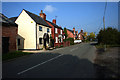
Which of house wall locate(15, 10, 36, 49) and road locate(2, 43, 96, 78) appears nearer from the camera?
road locate(2, 43, 96, 78)

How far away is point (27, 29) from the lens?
2002cm

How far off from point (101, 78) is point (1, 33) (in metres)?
12.6

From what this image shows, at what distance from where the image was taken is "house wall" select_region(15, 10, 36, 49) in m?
19.3

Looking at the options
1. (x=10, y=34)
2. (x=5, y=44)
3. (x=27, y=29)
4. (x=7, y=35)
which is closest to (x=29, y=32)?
(x=27, y=29)

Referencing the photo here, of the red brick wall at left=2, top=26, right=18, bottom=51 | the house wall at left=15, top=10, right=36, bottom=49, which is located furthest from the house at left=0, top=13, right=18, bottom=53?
the house wall at left=15, top=10, right=36, bottom=49

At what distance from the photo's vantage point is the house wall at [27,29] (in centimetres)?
1928

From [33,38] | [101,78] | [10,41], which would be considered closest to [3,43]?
[10,41]

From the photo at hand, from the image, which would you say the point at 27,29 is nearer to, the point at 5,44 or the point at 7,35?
the point at 7,35

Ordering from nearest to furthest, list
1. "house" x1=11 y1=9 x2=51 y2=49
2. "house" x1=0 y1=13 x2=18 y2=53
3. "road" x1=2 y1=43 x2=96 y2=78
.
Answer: "road" x1=2 y1=43 x2=96 y2=78 → "house" x1=0 y1=13 x2=18 y2=53 → "house" x1=11 y1=9 x2=51 y2=49

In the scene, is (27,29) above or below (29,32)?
above

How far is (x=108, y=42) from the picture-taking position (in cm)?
2070

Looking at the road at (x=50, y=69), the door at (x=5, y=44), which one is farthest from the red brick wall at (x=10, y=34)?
the road at (x=50, y=69)

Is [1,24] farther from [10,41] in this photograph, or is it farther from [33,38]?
[33,38]

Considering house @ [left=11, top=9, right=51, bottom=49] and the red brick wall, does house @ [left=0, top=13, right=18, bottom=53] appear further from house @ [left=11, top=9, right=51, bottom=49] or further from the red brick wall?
house @ [left=11, top=9, right=51, bottom=49]
